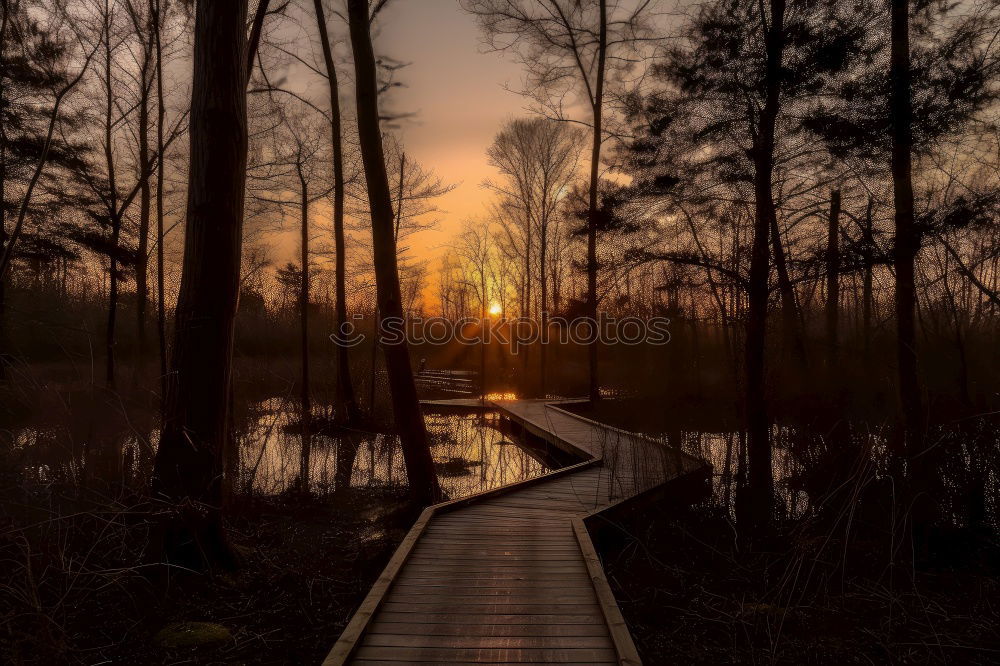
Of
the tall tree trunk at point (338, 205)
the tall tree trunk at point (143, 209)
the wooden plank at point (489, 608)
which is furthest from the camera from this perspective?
the tall tree trunk at point (143, 209)

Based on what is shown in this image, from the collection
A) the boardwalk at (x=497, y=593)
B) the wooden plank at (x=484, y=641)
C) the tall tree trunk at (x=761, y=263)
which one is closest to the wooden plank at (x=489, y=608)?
the boardwalk at (x=497, y=593)

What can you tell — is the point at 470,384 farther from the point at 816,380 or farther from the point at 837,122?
the point at 837,122

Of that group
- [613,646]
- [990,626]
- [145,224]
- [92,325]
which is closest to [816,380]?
[990,626]

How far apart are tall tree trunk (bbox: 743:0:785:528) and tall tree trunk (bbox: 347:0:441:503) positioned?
4.03m

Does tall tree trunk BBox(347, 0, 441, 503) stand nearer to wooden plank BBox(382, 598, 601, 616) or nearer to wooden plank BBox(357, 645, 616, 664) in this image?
Answer: wooden plank BBox(382, 598, 601, 616)

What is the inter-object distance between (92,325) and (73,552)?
2029cm

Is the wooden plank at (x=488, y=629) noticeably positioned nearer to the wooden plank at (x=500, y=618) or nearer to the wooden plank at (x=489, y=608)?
the wooden plank at (x=500, y=618)

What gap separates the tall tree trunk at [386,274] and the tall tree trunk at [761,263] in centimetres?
403

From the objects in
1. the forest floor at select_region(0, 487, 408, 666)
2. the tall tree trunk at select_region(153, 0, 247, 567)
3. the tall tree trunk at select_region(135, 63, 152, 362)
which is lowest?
the forest floor at select_region(0, 487, 408, 666)

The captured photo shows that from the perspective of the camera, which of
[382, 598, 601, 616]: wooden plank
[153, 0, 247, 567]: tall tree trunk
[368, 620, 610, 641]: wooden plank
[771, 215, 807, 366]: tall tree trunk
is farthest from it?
[771, 215, 807, 366]: tall tree trunk

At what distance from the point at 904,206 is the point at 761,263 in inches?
64.8

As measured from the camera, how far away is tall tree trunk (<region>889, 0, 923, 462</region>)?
7055 millimetres

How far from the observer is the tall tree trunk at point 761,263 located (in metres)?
7.88

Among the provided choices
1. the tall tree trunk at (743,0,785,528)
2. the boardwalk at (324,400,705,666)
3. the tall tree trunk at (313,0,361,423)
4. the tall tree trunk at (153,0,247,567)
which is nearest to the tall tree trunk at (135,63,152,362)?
the tall tree trunk at (313,0,361,423)
